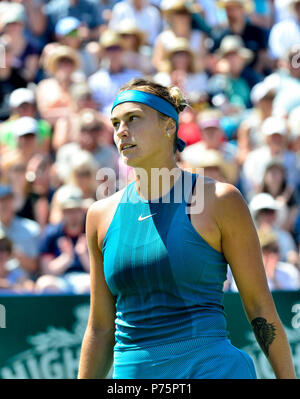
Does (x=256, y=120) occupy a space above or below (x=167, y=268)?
above

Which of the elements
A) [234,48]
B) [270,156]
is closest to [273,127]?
[270,156]

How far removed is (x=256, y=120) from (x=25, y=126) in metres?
2.14

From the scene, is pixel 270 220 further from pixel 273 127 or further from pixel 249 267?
pixel 249 267

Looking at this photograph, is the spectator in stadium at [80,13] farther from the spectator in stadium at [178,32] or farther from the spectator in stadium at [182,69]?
the spectator in stadium at [182,69]

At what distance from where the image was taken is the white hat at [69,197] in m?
6.69

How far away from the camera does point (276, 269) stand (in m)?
6.42

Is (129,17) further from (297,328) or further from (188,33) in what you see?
(297,328)

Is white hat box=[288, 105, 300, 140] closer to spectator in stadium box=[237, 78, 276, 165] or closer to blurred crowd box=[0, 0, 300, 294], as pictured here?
blurred crowd box=[0, 0, 300, 294]

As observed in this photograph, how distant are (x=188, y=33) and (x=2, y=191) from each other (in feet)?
10.6

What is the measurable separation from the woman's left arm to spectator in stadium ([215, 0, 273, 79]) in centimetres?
632

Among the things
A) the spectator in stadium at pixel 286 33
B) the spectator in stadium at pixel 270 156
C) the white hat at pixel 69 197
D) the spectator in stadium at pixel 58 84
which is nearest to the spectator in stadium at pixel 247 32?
the spectator in stadium at pixel 286 33

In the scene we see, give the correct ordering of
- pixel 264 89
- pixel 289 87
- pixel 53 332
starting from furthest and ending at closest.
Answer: pixel 289 87 → pixel 264 89 → pixel 53 332

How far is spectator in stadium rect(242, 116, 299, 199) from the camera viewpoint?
7.33 metres

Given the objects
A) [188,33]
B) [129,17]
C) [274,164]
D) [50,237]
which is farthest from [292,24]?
[50,237]
